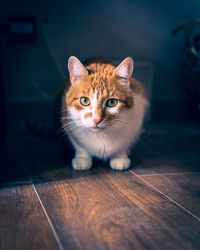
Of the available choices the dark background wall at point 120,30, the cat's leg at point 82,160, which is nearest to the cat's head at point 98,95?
the cat's leg at point 82,160

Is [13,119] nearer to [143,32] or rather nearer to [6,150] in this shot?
[6,150]

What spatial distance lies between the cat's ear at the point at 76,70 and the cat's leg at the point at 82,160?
296 millimetres

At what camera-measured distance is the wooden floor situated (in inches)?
30.9

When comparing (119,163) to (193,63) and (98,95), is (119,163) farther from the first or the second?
(193,63)

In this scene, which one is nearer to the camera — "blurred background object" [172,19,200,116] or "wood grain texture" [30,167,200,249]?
"wood grain texture" [30,167,200,249]

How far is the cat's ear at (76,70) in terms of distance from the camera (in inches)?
48.9

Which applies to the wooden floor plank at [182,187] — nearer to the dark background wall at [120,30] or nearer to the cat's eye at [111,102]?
the cat's eye at [111,102]

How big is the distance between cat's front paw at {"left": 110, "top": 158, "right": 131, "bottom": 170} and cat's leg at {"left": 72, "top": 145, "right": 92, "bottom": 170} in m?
0.10

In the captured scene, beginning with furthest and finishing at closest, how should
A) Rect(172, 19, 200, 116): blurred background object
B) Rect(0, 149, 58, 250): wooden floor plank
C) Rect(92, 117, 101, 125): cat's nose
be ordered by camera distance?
Rect(172, 19, 200, 116): blurred background object → Rect(92, 117, 101, 125): cat's nose → Rect(0, 149, 58, 250): wooden floor plank

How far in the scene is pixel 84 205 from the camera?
3.21 ft

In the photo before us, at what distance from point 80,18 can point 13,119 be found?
0.86 meters

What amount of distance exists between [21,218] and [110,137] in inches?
20.6

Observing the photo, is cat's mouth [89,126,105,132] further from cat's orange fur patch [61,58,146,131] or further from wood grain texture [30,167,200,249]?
wood grain texture [30,167,200,249]

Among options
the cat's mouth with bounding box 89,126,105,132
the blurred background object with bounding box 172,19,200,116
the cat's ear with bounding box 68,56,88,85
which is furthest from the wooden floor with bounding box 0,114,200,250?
the blurred background object with bounding box 172,19,200,116
